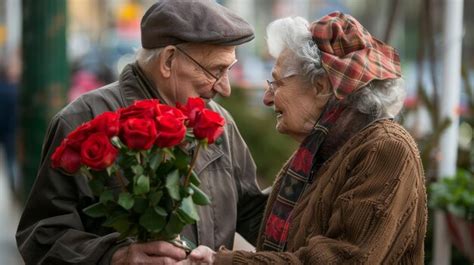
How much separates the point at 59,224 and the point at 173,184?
600 millimetres

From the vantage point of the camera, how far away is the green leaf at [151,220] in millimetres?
3090

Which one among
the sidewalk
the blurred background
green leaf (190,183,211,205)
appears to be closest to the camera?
green leaf (190,183,211,205)

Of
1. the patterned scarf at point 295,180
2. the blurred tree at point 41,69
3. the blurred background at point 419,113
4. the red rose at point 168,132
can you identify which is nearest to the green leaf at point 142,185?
the red rose at point 168,132

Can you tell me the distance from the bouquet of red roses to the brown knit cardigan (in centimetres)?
25

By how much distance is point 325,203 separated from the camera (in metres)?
3.27

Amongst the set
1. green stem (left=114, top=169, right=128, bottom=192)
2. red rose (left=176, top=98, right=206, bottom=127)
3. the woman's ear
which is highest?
the woman's ear

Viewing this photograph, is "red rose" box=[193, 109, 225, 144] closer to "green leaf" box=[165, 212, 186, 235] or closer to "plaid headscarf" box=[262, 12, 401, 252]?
"green leaf" box=[165, 212, 186, 235]

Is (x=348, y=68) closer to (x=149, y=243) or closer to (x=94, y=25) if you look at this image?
(x=149, y=243)

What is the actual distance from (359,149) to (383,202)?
0.73ft

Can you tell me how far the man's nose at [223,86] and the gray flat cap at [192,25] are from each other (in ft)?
0.49

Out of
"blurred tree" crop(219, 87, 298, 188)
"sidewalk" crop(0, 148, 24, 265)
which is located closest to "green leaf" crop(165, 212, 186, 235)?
"sidewalk" crop(0, 148, 24, 265)

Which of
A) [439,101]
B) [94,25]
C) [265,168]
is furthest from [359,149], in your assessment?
[94,25]

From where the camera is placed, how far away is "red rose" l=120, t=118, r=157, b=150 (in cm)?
296

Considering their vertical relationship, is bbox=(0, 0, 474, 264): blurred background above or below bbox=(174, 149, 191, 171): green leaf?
below
